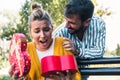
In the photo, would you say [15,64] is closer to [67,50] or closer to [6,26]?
[67,50]

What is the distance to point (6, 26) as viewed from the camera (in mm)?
13406

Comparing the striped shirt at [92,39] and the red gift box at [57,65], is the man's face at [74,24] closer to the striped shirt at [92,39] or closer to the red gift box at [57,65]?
the striped shirt at [92,39]

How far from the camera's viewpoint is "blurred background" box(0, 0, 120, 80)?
40.7ft

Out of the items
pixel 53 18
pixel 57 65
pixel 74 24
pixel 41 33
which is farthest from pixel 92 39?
pixel 53 18

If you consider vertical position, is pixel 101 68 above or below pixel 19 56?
below

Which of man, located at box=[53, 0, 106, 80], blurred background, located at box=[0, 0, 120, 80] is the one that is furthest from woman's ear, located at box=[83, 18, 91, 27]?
blurred background, located at box=[0, 0, 120, 80]

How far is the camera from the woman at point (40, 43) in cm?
184

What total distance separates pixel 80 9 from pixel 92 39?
209 mm

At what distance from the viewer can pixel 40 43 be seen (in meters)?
1.90

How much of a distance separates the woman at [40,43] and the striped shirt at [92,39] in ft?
0.65

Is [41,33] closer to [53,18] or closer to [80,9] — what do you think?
[80,9]

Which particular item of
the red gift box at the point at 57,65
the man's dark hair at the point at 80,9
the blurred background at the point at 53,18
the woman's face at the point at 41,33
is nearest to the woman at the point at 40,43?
the woman's face at the point at 41,33

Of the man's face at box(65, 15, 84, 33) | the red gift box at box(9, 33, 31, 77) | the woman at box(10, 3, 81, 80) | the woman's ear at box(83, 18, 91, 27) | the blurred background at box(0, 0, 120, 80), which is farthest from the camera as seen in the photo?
the blurred background at box(0, 0, 120, 80)

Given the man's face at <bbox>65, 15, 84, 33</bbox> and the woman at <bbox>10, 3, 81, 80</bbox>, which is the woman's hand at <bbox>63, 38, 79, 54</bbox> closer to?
the woman at <bbox>10, 3, 81, 80</bbox>
